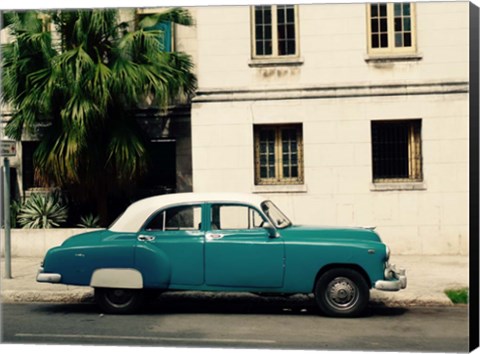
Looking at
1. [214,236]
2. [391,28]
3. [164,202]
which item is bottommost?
[214,236]

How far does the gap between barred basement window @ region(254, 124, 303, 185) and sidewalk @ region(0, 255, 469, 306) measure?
5.54ft

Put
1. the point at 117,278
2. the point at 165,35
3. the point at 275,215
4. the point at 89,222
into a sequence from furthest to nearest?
the point at 165,35 → the point at 89,222 → the point at 275,215 → the point at 117,278

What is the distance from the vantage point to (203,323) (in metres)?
9.52

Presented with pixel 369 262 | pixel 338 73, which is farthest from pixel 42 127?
pixel 369 262

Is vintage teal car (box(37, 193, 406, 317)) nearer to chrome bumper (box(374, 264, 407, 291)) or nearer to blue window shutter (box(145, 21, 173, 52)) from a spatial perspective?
chrome bumper (box(374, 264, 407, 291))

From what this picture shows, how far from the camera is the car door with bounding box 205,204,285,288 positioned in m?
9.44

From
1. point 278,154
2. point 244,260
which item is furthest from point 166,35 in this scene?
point 244,260

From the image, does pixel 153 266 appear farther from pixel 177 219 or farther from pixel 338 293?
pixel 338 293

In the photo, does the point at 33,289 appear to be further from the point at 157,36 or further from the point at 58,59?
the point at 157,36

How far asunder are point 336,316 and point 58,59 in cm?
503

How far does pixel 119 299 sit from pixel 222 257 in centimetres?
140

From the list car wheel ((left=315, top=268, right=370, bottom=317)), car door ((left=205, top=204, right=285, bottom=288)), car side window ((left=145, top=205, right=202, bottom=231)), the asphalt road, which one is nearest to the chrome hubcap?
car wheel ((left=315, top=268, right=370, bottom=317))

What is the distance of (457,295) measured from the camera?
401 inches

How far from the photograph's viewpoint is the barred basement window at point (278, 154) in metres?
10.4
